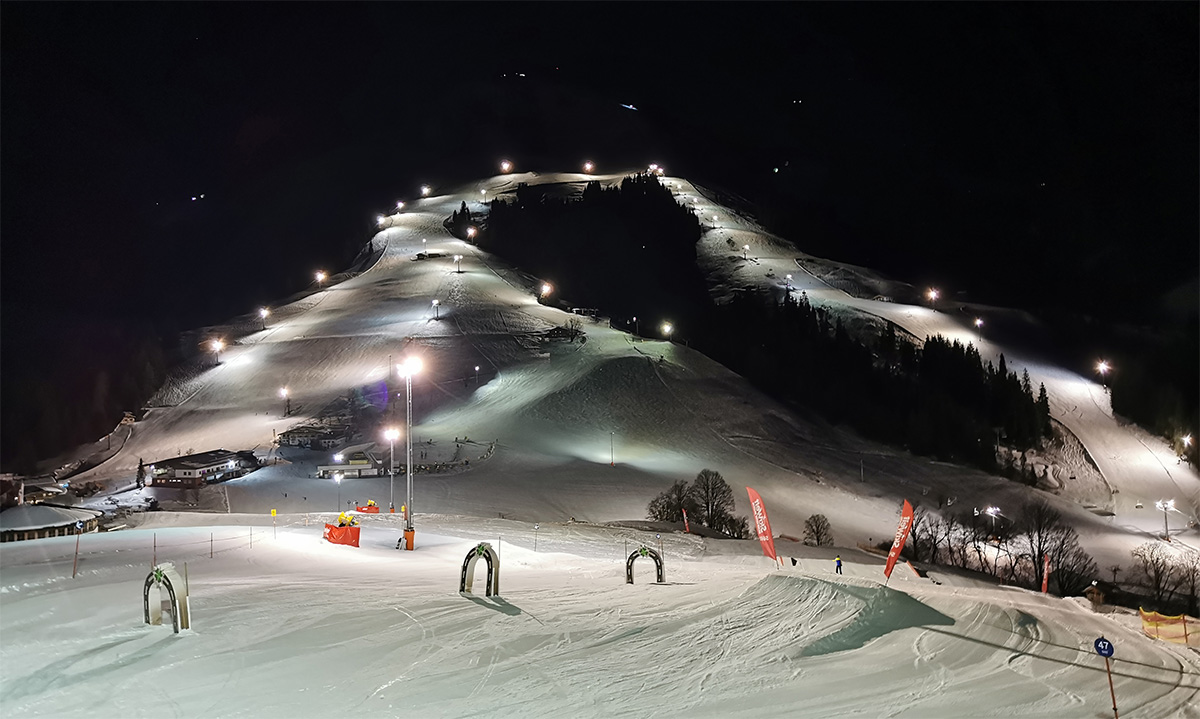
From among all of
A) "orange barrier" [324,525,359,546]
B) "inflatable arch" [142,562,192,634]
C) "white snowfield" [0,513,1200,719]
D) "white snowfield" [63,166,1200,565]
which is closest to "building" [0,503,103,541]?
"white snowfield" [0,513,1200,719]

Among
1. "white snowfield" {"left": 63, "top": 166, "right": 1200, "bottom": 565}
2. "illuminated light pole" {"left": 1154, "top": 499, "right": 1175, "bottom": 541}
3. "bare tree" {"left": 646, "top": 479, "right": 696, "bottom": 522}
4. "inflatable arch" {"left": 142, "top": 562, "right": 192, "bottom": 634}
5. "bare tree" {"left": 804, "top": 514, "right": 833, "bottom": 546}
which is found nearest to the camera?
"inflatable arch" {"left": 142, "top": 562, "right": 192, "bottom": 634}

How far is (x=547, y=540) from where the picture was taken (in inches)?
882

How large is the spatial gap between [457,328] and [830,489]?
4282cm

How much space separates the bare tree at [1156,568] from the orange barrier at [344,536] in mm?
31683

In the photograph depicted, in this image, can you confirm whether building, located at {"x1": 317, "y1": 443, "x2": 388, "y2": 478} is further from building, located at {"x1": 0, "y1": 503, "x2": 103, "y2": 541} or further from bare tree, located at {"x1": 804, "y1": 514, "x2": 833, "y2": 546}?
bare tree, located at {"x1": 804, "y1": 514, "x2": 833, "y2": 546}

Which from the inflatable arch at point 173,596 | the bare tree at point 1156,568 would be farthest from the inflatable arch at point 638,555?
the bare tree at point 1156,568

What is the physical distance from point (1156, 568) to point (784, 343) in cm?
4883

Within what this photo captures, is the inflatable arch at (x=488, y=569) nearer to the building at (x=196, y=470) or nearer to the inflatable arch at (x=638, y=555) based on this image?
the inflatable arch at (x=638, y=555)

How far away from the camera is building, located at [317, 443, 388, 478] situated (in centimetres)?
4244

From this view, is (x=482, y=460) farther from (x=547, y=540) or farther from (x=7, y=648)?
(x=7, y=648)

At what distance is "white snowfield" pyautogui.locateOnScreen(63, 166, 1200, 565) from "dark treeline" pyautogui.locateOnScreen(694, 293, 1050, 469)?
4.49 meters

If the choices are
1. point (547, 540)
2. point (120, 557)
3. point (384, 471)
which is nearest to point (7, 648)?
point (120, 557)

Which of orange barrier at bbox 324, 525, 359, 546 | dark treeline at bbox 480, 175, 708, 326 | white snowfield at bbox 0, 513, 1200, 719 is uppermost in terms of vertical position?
dark treeline at bbox 480, 175, 708, 326

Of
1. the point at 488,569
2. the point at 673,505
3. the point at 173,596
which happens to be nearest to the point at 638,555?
the point at 488,569
